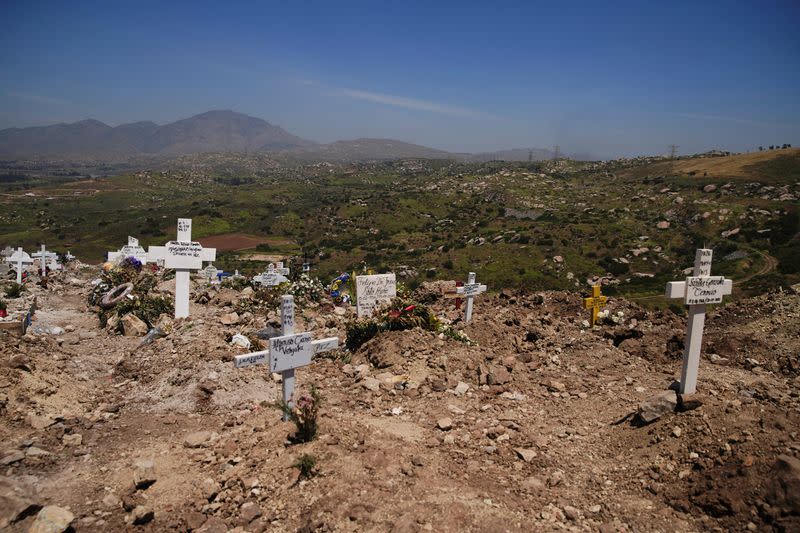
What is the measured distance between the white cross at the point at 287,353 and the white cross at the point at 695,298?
532 centimetres

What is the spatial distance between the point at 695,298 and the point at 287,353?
6.01 m

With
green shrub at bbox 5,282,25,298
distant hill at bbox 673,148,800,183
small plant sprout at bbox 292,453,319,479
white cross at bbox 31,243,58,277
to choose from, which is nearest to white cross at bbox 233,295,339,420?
small plant sprout at bbox 292,453,319,479

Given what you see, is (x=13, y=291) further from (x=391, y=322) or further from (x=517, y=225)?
(x=517, y=225)

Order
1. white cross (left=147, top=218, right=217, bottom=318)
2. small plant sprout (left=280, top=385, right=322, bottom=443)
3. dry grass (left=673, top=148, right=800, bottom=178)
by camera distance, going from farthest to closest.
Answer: dry grass (left=673, top=148, right=800, bottom=178) → white cross (left=147, top=218, right=217, bottom=318) → small plant sprout (left=280, top=385, right=322, bottom=443)

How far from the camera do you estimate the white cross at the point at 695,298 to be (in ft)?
22.6

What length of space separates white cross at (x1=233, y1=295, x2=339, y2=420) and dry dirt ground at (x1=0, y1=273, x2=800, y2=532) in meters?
0.63

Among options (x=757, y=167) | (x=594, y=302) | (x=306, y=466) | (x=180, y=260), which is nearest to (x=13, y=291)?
(x=180, y=260)

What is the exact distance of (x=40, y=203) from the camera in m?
115

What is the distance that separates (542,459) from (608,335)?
550 cm

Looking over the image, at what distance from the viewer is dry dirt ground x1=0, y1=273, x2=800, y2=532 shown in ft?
15.3

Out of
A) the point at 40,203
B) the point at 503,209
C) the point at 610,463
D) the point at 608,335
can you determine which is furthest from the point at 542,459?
the point at 40,203

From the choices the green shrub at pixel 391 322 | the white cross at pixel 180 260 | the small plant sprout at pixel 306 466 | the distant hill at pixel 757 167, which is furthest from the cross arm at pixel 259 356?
the distant hill at pixel 757 167

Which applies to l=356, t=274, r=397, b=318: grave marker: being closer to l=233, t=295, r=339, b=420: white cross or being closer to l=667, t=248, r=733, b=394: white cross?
l=233, t=295, r=339, b=420: white cross

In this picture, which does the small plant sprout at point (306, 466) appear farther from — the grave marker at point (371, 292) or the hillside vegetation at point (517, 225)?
the hillside vegetation at point (517, 225)
